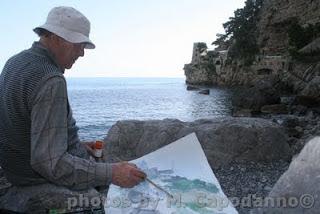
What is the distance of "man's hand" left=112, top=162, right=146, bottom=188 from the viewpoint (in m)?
2.48

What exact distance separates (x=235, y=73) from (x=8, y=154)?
77562 millimetres

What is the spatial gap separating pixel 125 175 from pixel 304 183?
1.75m

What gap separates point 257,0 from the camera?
262 ft

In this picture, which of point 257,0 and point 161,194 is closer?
point 161,194

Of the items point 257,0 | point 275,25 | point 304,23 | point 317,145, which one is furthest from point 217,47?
point 317,145

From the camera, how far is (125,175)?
2496 mm

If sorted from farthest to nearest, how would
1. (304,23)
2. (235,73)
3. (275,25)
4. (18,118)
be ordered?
(235,73) → (275,25) → (304,23) → (18,118)

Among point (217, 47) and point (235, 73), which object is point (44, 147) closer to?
point (235, 73)

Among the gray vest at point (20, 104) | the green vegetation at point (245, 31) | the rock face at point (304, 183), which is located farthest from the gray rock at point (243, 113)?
the green vegetation at point (245, 31)

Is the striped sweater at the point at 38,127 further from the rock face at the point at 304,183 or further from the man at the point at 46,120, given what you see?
the rock face at the point at 304,183

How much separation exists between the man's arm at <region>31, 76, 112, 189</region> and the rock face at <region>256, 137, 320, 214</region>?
6.60 feet

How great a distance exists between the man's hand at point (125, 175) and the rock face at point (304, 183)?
1.66 meters

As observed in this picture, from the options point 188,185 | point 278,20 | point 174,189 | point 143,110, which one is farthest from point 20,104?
point 278,20

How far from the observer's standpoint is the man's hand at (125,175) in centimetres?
248
